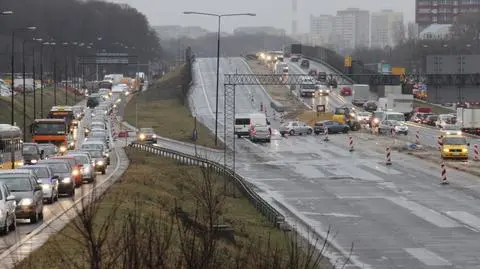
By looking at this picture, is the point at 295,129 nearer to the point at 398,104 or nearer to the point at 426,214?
the point at 398,104

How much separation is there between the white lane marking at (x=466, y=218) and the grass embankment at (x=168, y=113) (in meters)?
44.7

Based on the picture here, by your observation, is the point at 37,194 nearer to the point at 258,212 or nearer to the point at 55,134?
the point at 258,212

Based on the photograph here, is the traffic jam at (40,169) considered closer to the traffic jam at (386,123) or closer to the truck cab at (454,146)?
the traffic jam at (386,123)

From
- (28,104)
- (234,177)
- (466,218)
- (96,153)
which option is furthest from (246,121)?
(466,218)

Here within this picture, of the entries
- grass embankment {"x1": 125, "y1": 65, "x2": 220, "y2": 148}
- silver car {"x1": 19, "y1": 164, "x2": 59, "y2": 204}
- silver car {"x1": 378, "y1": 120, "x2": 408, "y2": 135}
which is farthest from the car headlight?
silver car {"x1": 378, "y1": 120, "x2": 408, "y2": 135}

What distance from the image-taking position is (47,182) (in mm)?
40375

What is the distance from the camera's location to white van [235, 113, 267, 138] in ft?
330

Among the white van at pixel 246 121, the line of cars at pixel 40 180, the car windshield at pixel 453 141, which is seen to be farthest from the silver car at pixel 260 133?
the line of cars at pixel 40 180

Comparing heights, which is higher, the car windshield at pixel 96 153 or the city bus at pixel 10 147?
the city bus at pixel 10 147

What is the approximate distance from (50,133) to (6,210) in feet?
144

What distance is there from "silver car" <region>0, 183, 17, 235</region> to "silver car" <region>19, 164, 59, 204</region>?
990 centimetres

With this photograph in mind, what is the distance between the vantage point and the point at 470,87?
135125 millimetres

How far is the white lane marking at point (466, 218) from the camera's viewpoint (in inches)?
1700

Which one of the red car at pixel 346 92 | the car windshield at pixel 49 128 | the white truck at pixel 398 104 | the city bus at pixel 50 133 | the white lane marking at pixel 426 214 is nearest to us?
the white lane marking at pixel 426 214
